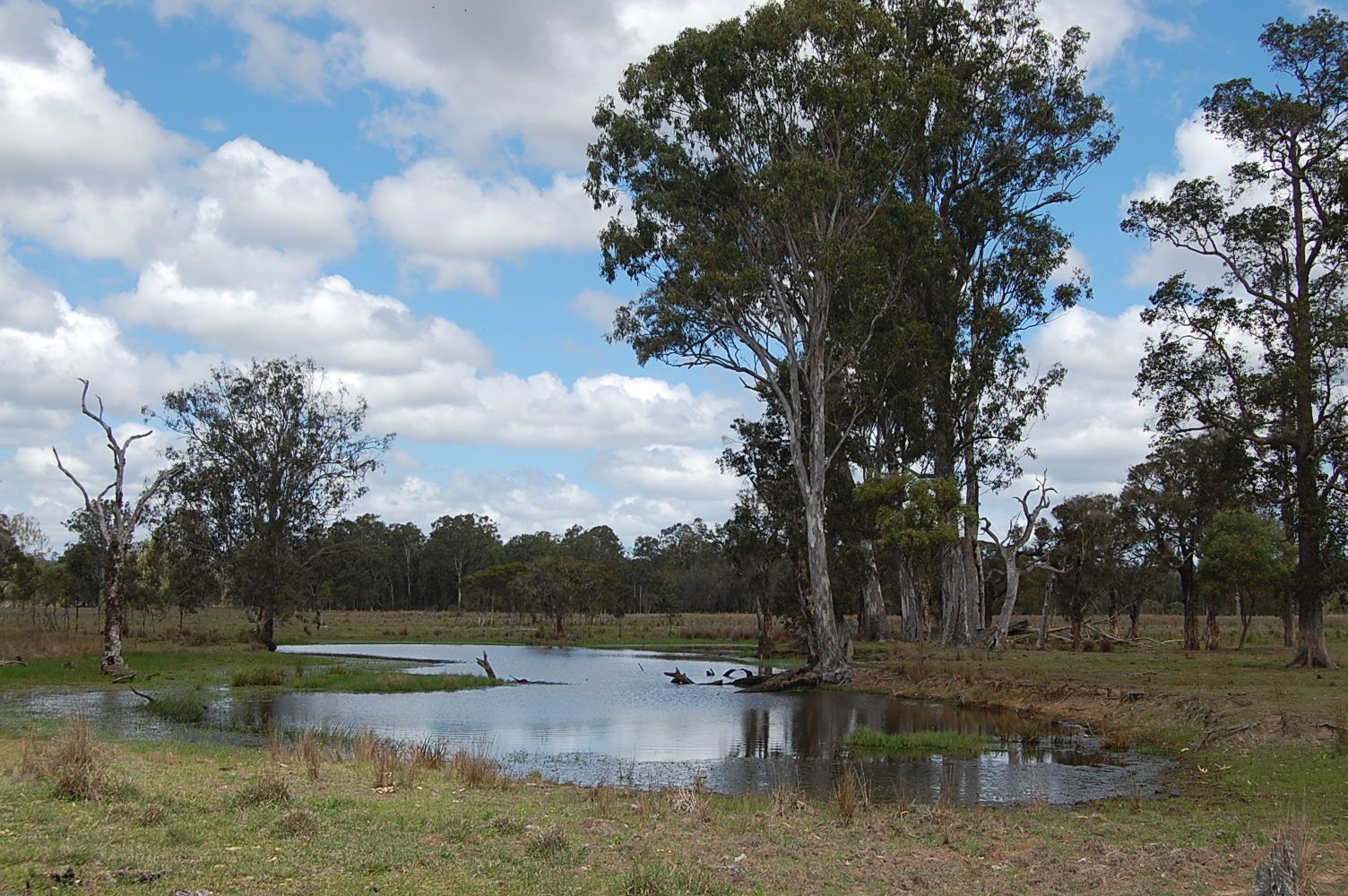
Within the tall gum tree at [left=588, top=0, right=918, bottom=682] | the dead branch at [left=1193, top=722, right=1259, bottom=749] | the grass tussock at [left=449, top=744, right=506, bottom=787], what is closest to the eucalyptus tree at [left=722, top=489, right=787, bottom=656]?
the tall gum tree at [left=588, top=0, right=918, bottom=682]

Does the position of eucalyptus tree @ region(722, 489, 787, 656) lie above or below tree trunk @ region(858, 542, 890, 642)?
above

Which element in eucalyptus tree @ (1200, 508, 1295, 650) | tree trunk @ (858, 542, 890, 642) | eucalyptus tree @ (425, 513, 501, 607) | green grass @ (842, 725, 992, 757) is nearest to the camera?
green grass @ (842, 725, 992, 757)

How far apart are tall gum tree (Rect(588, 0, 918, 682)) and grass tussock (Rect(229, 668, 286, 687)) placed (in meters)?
16.1

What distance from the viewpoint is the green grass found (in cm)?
2003

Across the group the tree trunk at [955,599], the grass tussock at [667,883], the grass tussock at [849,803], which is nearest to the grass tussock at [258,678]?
the grass tussock at [849,803]

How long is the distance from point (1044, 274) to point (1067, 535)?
12588 millimetres

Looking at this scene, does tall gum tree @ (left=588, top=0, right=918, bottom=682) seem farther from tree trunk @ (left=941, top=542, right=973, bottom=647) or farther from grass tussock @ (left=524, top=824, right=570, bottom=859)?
grass tussock @ (left=524, top=824, right=570, bottom=859)

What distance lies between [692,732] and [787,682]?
1092cm

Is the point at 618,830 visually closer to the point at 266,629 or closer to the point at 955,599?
the point at 955,599

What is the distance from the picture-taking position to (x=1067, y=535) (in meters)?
46.0

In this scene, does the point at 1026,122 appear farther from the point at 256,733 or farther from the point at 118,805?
the point at 118,805

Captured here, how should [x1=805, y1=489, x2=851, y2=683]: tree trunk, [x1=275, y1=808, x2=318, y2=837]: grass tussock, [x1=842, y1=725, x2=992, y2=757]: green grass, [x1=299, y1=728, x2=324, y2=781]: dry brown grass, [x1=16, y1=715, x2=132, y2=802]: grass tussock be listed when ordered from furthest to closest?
[x1=805, y1=489, x2=851, y2=683]: tree trunk, [x1=842, y1=725, x2=992, y2=757]: green grass, [x1=299, y1=728, x2=324, y2=781]: dry brown grass, [x1=16, y1=715, x2=132, y2=802]: grass tussock, [x1=275, y1=808, x2=318, y2=837]: grass tussock

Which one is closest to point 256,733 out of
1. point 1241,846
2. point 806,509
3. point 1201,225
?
point 1241,846

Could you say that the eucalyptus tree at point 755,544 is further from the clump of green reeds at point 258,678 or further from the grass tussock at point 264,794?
the grass tussock at point 264,794
